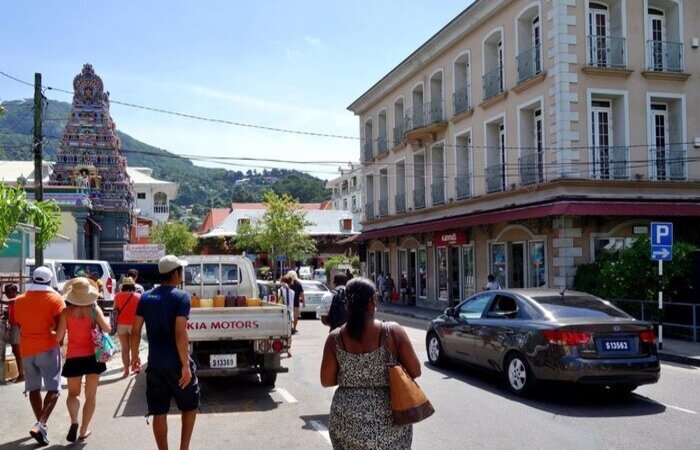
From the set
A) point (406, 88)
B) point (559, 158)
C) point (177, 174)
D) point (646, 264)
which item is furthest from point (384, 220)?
point (177, 174)

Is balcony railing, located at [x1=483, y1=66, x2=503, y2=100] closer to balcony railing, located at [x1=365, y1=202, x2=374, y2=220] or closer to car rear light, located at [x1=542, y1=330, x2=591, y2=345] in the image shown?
balcony railing, located at [x1=365, y1=202, x2=374, y2=220]

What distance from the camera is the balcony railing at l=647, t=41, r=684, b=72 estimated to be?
21605mm

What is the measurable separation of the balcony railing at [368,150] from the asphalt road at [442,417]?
2740cm

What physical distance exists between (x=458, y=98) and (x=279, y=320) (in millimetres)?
19768

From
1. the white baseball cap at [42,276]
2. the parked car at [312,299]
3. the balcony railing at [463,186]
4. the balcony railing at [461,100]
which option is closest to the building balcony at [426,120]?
the balcony railing at [461,100]

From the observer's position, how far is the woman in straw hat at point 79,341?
275 inches

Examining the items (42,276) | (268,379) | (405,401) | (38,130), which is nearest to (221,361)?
(268,379)

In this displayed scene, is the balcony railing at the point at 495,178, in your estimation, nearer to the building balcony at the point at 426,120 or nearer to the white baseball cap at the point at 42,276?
the building balcony at the point at 426,120

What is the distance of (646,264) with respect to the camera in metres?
16.9

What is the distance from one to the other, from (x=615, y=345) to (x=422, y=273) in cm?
2286

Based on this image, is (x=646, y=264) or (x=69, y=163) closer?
(x=646, y=264)

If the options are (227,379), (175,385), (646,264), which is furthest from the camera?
(646,264)

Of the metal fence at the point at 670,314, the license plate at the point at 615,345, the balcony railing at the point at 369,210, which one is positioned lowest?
the metal fence at the point at 670,314

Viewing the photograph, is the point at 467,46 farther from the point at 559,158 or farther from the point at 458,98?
the point at 559,158
